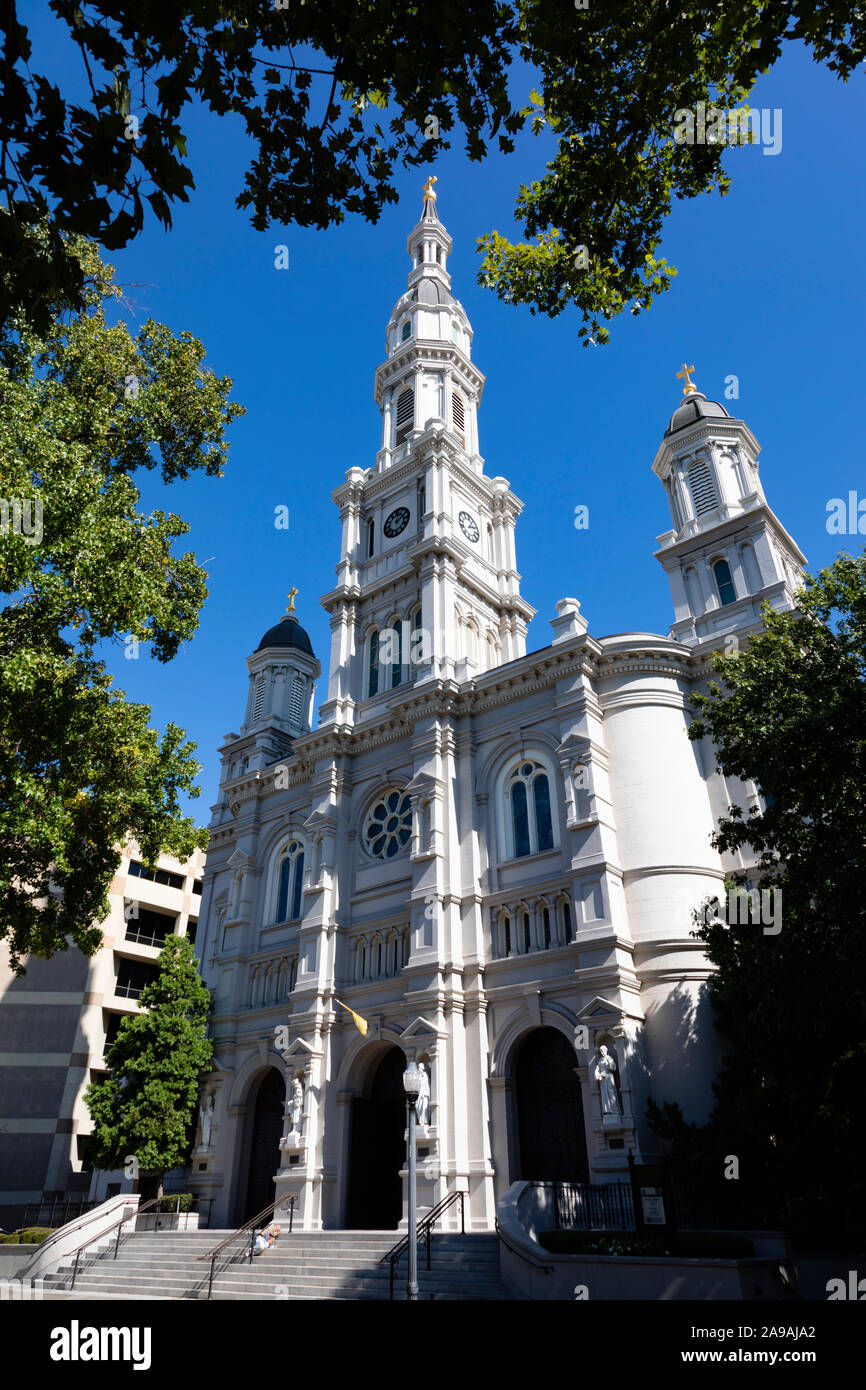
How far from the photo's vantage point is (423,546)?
3338 cm

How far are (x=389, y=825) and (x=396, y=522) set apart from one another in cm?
1453

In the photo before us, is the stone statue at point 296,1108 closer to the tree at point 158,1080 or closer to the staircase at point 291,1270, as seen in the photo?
the staircase at point 291,1270

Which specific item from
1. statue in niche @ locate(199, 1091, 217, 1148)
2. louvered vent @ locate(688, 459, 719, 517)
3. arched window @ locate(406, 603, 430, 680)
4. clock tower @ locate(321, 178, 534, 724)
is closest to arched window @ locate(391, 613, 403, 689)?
clock tower @ locate(321, 178, 534, 724)

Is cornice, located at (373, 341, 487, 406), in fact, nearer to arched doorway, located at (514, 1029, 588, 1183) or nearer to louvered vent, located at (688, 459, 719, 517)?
louvered vent, located at (688, 459, 719, 517)

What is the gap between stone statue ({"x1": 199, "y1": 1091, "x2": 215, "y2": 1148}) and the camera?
94.1ft

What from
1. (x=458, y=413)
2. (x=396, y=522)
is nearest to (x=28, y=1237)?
(x=396, y=522)

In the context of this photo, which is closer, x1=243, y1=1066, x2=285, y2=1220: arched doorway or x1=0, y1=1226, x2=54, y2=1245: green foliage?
x1=0, y1=1226, x2=54, y2=1245: green foliage

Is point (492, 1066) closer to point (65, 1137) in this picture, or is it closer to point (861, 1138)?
point (861, 1138)

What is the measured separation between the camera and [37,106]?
17.8 ft

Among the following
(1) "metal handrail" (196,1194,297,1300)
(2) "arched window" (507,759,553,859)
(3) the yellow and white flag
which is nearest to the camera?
(1) "metal handrail" (196,1194,297,1300)

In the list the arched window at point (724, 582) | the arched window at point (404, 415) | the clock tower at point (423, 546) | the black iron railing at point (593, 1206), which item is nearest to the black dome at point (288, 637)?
the clock tower at point (423, 546)

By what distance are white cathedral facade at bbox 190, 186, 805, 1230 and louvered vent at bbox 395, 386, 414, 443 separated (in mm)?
2173

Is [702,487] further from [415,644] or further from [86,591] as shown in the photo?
[86,591]

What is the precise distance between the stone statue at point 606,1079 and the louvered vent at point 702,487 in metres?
21.1
